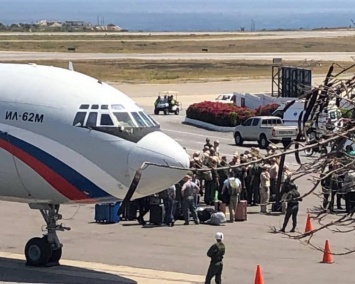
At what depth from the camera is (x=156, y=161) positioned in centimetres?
2025

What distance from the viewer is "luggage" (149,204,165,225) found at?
2819cm

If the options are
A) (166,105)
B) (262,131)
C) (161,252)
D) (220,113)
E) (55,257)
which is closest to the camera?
(55,257)

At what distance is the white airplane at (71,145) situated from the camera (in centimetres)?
2069

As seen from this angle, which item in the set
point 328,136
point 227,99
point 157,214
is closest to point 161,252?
point 157,214

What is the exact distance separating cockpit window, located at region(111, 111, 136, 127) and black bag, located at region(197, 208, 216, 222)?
7855 mm

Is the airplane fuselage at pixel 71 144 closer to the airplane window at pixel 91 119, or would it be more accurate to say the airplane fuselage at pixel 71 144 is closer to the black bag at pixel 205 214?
the airplane window at pixel 91 119

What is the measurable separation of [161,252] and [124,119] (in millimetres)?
4397

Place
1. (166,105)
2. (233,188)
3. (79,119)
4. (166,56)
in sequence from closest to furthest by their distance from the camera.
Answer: (79,119)
(233,188)
(166,105)
(166,56)

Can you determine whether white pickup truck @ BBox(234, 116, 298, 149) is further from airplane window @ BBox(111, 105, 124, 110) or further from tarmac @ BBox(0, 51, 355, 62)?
tarmac @ BBox(0, 51, 355, 62)

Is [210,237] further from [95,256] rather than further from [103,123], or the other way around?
[103,123]

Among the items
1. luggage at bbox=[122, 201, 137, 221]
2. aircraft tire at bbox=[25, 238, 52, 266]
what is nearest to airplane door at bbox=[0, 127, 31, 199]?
aircraft tire at bbox=[25, 238, 52, 266]

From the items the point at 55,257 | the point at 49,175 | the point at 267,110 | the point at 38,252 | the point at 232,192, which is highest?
the point at 267,110

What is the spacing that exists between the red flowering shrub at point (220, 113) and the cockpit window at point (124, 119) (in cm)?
3467

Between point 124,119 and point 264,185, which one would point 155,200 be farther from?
point 124,119
